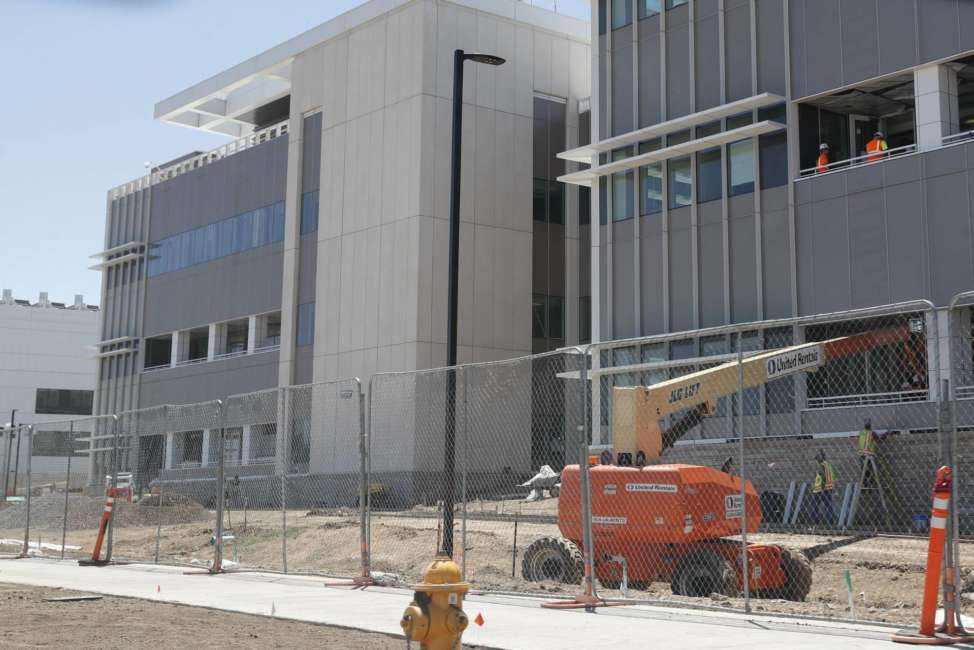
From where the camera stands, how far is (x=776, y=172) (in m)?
A: 31.9

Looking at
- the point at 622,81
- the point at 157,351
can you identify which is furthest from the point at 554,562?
the point at 157,351

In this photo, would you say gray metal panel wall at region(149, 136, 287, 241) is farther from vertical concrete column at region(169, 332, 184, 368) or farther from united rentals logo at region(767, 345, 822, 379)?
united rentals logo at region(767, 345, 822, 379)

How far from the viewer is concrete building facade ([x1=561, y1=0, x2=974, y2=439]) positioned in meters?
28.1

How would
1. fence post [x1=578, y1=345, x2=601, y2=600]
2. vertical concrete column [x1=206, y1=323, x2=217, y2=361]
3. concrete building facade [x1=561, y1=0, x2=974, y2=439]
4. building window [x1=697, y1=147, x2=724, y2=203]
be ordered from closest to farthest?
1. fence post [x1=578, y1=345, x2=601, y2=600]
2. concrete building facade [x1=561, y1=0, x2=974, y2=439]
3. building window [x1=697, y1=147, x2=724, y2=203]
4. vertical concrete column [x1=206, y1=323, x2=217, y2=361]

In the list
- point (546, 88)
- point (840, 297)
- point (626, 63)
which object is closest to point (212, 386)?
point (546, 88)

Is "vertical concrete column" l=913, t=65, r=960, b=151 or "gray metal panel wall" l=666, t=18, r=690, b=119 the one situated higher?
"gray metal panel wall" l=666, t=18, r=690, b=119

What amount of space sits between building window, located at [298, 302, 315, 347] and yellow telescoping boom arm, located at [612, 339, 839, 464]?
30.5m

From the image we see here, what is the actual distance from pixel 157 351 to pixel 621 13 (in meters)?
33.0

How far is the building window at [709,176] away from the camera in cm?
3350

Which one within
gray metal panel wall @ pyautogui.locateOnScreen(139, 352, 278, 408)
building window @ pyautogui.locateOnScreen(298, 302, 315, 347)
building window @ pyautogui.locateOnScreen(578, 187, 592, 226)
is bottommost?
gray metal panel wall @ pyautogui.locateOnScreen(139, 352, 278, 408)

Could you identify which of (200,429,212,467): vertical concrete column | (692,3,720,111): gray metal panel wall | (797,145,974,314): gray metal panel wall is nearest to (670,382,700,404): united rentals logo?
(200,429,212,467): vertical concrete column

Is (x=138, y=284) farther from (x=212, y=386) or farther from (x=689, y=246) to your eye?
(x=689, y=246)

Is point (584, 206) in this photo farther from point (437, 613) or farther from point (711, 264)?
point (437, 613)

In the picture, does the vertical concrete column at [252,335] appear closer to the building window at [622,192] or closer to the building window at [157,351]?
the building window at [157,351]
